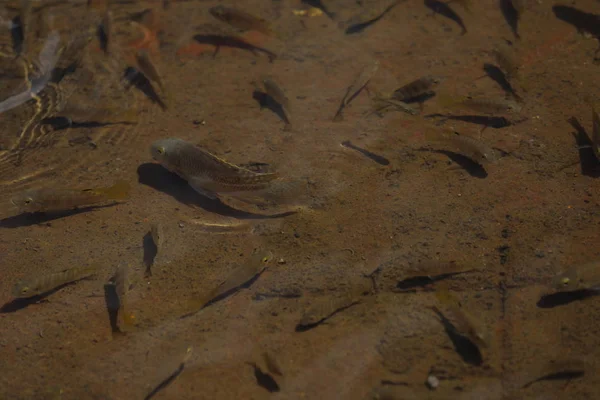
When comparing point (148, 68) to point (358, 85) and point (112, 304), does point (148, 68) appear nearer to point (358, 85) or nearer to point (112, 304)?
point (358, 85)

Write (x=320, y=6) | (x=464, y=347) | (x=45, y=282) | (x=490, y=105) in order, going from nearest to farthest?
(x=464, y=347) → (x=45, y=282) → (x=490, y=105) → (x=320, y=6)

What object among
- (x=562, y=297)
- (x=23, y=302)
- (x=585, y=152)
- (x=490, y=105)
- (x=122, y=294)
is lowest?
(x=23, y=302)

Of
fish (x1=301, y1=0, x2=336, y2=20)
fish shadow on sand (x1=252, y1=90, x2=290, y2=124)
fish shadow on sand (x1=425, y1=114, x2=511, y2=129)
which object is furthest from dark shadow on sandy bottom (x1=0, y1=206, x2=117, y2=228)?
fish (x1=301, y1=0, x2=336, y2=20)

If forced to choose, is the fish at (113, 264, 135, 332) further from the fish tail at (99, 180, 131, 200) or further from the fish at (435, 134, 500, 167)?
the fish at (435, 134, 500, 167)

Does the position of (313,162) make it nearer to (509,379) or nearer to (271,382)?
(271,382)

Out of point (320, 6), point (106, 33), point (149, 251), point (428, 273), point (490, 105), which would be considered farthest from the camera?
point (320, 6)

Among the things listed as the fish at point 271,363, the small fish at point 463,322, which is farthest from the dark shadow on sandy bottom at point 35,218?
the small fish at point 463,322

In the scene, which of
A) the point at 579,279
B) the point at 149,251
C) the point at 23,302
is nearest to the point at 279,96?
the point at 149,251

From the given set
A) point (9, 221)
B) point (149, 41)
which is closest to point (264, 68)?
point (149, 41)

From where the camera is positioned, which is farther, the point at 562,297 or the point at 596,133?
the point at 596,133
